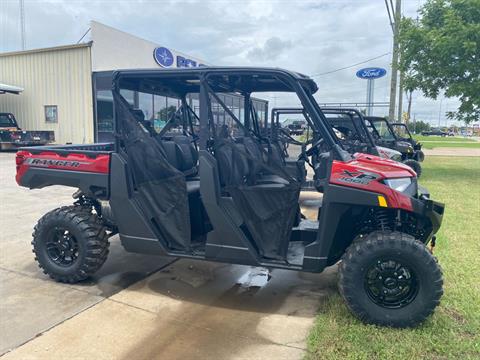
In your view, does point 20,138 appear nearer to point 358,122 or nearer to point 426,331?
point 358,122

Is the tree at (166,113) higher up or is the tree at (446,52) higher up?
the tree at (446,52)

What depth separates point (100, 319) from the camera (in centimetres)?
351

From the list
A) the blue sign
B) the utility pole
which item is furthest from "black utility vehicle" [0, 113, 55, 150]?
the utility pole

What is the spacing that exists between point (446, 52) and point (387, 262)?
10622 mm

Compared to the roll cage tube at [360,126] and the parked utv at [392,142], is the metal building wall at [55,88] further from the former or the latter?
the roll cage tube at [360,126]

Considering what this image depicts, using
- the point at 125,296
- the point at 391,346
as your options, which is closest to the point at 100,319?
the point at 125,296

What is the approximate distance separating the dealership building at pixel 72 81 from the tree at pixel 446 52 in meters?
12.6

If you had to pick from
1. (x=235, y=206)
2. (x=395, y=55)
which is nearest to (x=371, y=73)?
(x=395, y=55)

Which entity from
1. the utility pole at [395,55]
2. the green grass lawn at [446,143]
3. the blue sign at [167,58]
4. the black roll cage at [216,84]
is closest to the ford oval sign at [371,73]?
the green grass lawn at [446,143]

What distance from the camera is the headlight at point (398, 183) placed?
10.9 feet

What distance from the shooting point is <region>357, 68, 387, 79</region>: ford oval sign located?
110ft

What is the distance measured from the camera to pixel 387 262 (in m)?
3.35

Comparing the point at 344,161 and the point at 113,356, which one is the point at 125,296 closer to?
the point at 113,356

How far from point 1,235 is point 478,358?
5.70 m
